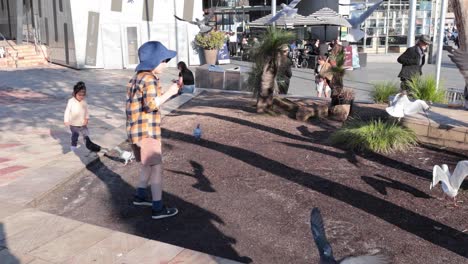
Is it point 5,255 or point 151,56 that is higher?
point 151,56

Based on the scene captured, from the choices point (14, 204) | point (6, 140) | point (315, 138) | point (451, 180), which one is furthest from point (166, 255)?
point (6, 140)

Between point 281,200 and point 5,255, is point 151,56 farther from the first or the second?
point 5,255

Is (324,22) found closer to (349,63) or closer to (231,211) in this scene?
(349,63)

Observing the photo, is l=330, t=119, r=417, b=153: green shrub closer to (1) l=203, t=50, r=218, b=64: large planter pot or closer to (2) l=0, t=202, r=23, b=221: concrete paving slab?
(2) l=0, t=202, r=23, b=221: concrete paving slab

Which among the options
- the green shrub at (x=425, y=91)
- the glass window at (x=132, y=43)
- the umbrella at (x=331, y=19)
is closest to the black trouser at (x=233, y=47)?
the glass window at (x=132, y=43)

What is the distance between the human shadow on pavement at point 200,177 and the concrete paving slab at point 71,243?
57.7 inches

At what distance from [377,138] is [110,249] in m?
4.04

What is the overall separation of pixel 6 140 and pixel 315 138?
18.0 feet

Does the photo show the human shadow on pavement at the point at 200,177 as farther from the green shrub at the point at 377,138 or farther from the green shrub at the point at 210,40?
the green shrub at the point at 210,40

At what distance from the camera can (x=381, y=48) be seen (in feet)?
95.0

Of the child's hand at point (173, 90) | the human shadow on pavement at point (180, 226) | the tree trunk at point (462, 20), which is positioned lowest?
the human shadow on pavement at point (180, 226)

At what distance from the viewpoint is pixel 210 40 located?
76.7ft

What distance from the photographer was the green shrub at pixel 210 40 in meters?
23.4

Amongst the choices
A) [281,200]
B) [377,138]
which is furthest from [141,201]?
[377,138]
